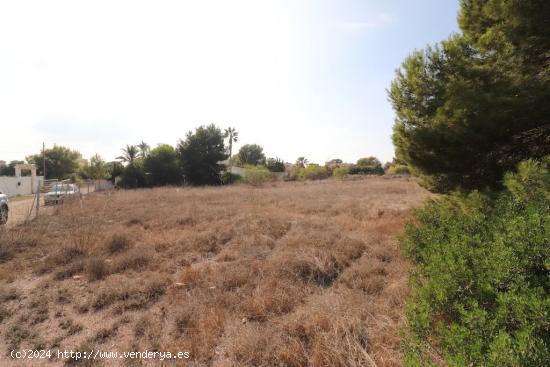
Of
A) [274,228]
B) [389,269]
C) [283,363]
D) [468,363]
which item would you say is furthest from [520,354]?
[274,228]

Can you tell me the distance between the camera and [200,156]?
33031 mm

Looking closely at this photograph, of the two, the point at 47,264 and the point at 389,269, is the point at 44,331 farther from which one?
the point at 389,269

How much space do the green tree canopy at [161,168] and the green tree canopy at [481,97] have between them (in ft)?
98.5

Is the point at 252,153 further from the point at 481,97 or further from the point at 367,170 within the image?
the point at 481,97

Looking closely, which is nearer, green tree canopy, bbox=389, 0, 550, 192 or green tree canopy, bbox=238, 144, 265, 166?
green tree canopy, bbox=389, 0, 550, 192

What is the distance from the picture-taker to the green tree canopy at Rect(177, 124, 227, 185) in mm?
32844

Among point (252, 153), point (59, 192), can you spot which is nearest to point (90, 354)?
point (59, 192)

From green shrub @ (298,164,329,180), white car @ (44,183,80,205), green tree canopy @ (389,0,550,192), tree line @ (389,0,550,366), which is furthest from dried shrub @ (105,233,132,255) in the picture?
green shrub @ (298,164,329,180)

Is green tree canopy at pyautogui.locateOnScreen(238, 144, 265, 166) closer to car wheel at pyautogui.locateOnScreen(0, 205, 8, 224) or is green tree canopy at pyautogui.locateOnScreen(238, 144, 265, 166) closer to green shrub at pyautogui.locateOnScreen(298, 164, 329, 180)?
green shrub at pyautogui.locateOnScreen(298, 164, 329, 180)

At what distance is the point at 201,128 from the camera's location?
111 feet

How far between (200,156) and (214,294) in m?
30.1

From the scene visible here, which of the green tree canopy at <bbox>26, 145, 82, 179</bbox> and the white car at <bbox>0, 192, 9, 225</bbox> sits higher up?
the green tree canopy at <bbox>26, 145, 82, 179</bbox>

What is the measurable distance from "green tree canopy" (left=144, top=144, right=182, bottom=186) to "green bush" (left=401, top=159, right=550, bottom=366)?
3165 centimetres

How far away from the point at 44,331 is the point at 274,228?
18.2 ft
